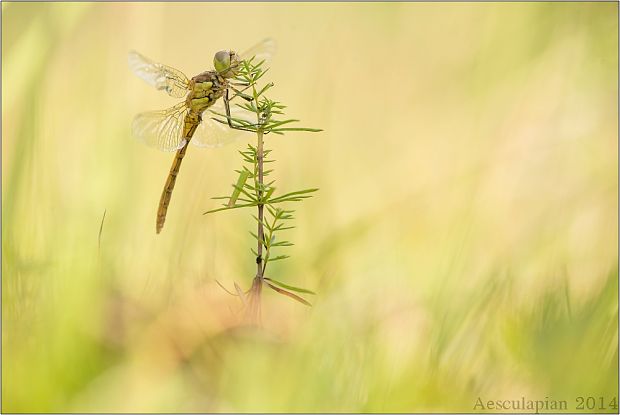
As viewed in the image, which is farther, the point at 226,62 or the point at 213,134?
the point at 213,134

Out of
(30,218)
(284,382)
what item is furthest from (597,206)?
(30,218)

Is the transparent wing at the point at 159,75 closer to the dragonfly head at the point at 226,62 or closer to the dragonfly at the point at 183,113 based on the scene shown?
the dragonfly at the point at 183,113

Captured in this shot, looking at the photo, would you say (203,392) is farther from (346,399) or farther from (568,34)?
(568,34)

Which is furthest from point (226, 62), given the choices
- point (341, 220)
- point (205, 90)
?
point (341, 220)

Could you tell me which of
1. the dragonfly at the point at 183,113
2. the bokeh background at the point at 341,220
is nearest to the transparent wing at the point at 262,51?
the dragonfly at the point at 183,113

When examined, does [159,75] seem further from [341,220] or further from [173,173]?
[341,220]

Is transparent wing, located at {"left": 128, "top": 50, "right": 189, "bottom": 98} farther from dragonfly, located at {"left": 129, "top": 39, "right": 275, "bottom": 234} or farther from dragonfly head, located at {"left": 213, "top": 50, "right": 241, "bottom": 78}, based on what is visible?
dragonfly head, located at {"left": 213, "top": 50, "right": 241, "bottom": 78}

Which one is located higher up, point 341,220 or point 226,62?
point 226,62

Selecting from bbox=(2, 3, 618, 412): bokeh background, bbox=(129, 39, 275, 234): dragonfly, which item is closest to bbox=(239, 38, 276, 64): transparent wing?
bbox=(129, 39, 275, 234): dragonfly
